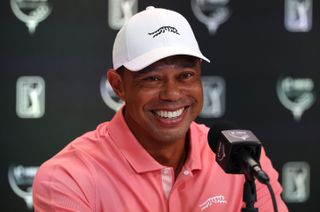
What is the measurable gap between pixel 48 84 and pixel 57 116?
12cm

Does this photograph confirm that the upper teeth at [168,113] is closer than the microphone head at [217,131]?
No

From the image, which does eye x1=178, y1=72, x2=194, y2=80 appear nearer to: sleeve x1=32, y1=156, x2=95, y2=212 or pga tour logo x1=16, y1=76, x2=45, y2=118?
sleeve x1=32, y1=156, x2=95, y2=212

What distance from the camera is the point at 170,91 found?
1222 millimetres

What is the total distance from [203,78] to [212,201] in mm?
758

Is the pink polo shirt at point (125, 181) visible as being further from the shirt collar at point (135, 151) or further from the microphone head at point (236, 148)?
the microphone head at point (236, 148)

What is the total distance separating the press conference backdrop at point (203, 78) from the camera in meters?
1.91

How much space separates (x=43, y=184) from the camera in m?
1.21

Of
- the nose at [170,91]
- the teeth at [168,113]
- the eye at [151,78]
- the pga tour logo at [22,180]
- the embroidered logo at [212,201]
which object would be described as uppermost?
the eye at [151,78]

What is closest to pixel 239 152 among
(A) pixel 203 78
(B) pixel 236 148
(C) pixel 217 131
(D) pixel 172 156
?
(B) pixel 236 148

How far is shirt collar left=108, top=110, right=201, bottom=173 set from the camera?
128cm

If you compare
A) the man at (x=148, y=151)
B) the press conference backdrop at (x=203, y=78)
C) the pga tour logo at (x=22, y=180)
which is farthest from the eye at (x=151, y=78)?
the pga tour logo at (x=22, y=180)

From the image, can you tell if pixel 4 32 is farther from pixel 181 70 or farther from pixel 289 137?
pixel 289 137

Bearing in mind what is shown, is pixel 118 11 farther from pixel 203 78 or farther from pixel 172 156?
pixel 172 156

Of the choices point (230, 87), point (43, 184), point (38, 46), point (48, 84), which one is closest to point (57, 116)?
point (48, 84)
